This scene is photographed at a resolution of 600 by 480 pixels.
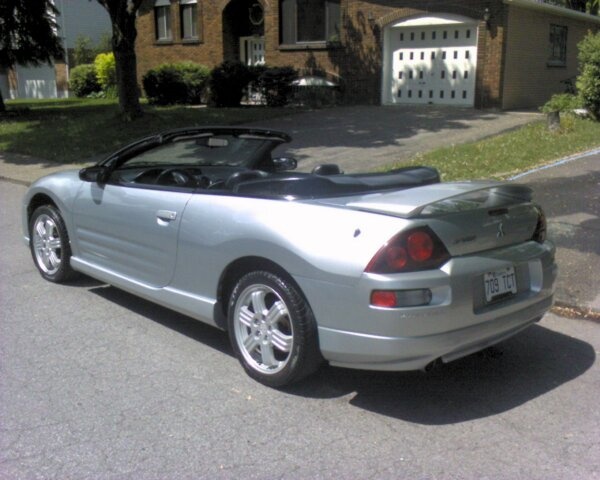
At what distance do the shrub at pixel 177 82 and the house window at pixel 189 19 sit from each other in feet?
10.1

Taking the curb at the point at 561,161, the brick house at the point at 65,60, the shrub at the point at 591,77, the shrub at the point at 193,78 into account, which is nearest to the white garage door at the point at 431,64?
the shrub at the point at 591,77

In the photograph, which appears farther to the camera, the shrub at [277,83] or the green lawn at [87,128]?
the shrub at [277,83]

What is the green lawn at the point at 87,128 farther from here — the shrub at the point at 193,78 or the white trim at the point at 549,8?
the white trim at the point at 549,8

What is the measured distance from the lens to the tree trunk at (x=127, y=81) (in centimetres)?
1622

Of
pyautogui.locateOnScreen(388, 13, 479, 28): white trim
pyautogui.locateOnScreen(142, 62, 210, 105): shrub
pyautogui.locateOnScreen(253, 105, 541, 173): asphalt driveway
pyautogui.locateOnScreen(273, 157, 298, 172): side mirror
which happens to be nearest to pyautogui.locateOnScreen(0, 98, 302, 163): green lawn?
pyautogui.locateOnScreen(253, 105, 541, 173): asphalt driveway

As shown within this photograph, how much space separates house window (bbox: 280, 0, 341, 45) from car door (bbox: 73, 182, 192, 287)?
672 inches

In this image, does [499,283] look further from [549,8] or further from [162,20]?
[162,20]

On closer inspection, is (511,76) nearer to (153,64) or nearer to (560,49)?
(560,49)

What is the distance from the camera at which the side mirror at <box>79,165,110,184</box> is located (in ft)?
17.5

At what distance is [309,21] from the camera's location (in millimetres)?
22094

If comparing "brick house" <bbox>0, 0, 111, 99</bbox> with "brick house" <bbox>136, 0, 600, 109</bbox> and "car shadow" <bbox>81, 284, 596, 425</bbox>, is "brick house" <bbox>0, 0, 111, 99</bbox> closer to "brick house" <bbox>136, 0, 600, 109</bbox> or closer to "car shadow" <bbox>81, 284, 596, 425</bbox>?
"brick house" <bbox>136, 0, 600, 109</bbox>

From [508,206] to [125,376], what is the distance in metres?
2.58

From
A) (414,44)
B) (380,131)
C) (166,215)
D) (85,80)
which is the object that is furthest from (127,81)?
(85,80)

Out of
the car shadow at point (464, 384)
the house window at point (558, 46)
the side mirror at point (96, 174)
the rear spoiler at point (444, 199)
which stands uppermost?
the house window at point (558, 46)
